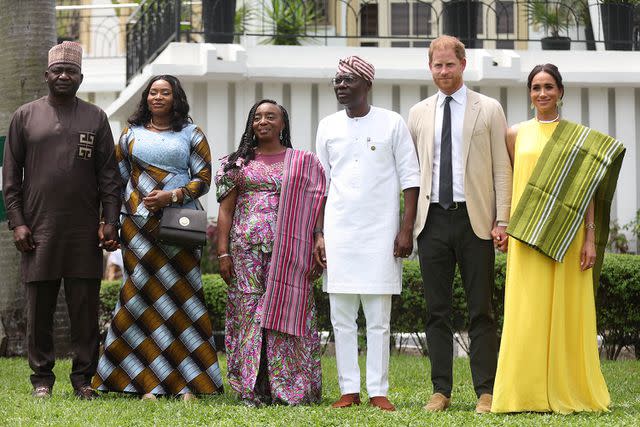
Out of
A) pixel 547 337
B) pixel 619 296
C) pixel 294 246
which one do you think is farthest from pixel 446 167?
pixel 619 296

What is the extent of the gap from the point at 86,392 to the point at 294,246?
161 centimetres

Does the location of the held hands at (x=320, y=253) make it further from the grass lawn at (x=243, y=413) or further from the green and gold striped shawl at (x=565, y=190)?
the green and gold striped shawl at (x=565, y=190)

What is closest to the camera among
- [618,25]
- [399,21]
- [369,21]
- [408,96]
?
[408,96]

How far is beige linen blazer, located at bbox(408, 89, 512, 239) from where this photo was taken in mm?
7090

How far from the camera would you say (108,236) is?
25.0 feet

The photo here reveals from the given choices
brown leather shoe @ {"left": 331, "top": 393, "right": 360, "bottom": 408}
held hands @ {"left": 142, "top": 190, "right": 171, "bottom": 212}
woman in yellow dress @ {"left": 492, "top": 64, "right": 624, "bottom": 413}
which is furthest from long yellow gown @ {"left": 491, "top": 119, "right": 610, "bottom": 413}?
held hands @ {"left": 142, "top": 190, "right": 171, "bottom": 212}

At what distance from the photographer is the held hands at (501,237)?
7066 millimetres

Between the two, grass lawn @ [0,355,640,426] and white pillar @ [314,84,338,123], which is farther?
white pillar @ [314,84,338,123]

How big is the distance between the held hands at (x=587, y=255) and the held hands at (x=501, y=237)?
444 millimetres

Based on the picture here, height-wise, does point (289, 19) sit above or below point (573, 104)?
above

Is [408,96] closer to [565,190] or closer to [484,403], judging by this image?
[565,190]

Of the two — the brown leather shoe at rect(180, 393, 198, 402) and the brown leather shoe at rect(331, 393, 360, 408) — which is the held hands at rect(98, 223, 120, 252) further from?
the brown leather shoe at rect(331, 393, 360, 408)

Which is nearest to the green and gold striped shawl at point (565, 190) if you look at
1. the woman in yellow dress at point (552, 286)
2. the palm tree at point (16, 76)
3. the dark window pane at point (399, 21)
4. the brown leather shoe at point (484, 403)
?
the woman in yellow dress at point (552, 286)

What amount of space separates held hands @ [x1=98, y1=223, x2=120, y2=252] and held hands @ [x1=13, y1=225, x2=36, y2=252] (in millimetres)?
424
